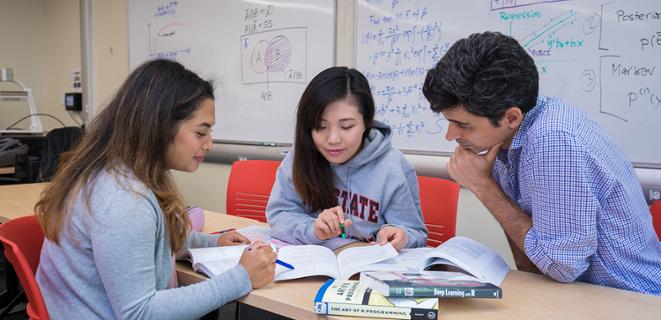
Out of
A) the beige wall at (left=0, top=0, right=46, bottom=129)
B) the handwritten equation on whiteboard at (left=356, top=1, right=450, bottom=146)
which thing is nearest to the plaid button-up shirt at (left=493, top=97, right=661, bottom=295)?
the handwritten equation on whiteboard at (left=356, top=1, right=450, bottom=146)

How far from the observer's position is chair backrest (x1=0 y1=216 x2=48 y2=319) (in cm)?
93

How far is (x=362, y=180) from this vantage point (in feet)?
5.08

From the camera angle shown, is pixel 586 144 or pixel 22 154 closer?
pixel 586 144

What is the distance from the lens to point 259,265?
1.03 metres

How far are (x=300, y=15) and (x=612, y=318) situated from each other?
7.92 ft

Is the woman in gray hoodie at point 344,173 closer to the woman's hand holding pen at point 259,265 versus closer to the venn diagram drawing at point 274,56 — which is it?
the woman's hand holding pen at point 259,265

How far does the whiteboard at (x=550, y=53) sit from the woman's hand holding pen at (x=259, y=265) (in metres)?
1.55

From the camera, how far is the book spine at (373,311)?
0.85 metres

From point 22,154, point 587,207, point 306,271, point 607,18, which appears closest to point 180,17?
point 22,154

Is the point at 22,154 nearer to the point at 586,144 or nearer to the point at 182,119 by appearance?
the point at 182,119

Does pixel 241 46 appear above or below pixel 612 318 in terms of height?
above

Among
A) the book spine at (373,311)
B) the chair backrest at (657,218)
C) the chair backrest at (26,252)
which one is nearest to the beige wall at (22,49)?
the chair backrest at (26,252)

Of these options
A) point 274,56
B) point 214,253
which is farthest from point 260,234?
point 274,56

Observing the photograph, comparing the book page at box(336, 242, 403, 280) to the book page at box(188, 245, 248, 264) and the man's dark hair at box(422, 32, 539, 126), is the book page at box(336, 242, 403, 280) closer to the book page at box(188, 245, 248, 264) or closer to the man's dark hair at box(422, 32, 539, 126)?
the book page at box(188, 245, 248, 264)
